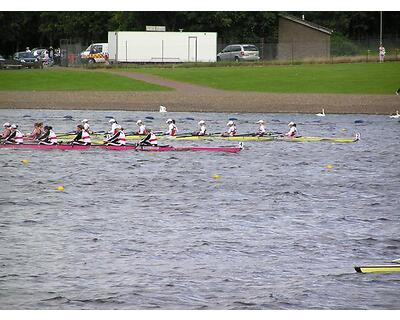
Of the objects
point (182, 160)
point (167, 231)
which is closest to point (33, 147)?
point (182, 160)

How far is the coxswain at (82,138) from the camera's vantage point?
23.6 meters

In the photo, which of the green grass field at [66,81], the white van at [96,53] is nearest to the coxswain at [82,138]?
the green grass field at [66,81]

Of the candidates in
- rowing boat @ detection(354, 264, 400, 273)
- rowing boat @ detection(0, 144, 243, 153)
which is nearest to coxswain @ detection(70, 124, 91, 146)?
rowing boat @ detection(0, 144, 243, 153)

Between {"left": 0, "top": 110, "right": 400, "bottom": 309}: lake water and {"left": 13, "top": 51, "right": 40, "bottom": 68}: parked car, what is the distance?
17.5 m

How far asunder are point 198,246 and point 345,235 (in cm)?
242

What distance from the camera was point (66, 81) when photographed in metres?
36.7

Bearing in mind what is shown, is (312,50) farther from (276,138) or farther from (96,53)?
(276,138)

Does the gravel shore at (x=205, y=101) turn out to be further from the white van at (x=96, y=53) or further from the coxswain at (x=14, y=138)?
the coxswain at (x=14, y=138)

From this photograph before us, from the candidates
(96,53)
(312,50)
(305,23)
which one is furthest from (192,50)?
(312,50)

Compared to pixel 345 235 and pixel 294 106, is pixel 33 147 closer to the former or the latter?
pixel 345 235

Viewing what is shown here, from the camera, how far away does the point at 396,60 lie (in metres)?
40.4

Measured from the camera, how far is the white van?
147 ft

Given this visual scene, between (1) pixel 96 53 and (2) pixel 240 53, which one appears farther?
(1) pixel 96 53

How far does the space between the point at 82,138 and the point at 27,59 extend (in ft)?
65.5
